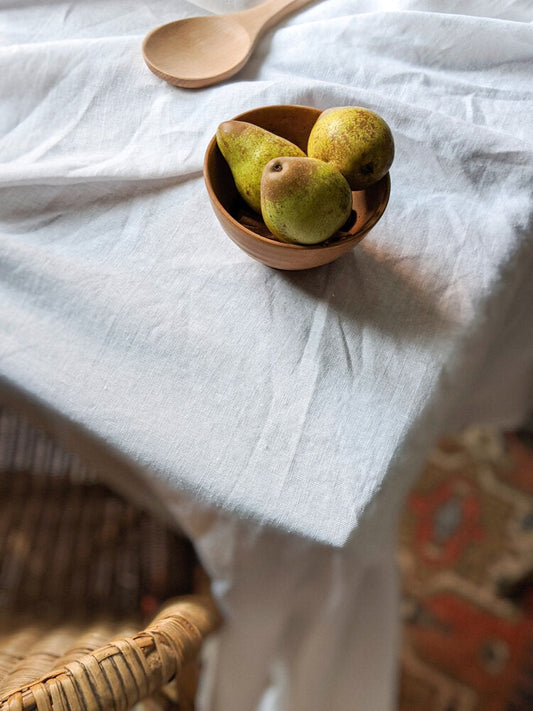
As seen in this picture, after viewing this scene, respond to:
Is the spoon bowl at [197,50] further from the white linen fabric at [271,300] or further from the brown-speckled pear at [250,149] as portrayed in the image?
the brown-speckled pear at [250,149]

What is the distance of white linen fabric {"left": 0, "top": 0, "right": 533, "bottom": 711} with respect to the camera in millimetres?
393

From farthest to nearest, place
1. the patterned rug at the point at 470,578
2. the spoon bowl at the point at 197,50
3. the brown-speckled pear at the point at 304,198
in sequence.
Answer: the patterned rug at the point at 470,578
the spoon bowl at the point at 197,50
the brown-speckled pear at the point at 304,198

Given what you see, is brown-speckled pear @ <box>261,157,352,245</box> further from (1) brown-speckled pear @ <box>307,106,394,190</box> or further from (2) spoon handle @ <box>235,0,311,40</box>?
(2) spoon handle @ <box>235,0,311,40</box>

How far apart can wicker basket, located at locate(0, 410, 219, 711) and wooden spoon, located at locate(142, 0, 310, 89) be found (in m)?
0.38

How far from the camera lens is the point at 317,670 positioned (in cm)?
53

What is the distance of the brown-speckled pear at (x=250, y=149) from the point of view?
1.31ft

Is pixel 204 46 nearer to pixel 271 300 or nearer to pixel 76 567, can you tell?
pixel 271 300

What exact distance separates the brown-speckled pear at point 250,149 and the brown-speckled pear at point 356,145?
0.02 metres

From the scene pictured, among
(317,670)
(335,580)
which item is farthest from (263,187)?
(317,670)

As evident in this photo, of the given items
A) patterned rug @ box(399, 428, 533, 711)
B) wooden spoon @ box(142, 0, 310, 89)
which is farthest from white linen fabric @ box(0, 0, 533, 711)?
patterned rug @ box(399, 428, 533, 711)

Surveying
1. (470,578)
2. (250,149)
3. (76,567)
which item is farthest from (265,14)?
(470,578)

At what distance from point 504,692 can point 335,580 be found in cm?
61

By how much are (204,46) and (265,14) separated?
0.25 feet

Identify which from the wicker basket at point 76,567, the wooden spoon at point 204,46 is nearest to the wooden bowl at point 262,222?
the wooden spoon at point 204,46
